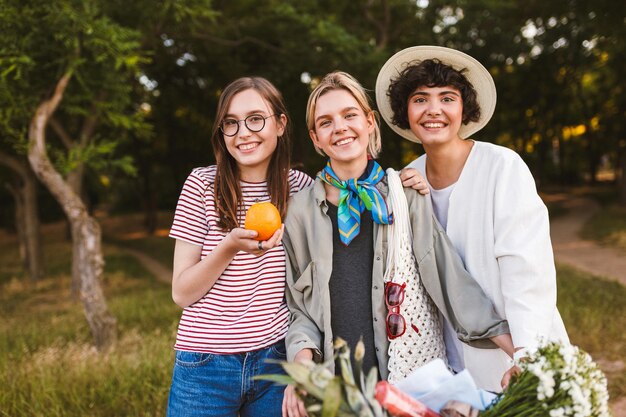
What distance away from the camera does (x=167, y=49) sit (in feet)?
41.5

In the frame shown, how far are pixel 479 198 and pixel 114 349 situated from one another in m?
5.31

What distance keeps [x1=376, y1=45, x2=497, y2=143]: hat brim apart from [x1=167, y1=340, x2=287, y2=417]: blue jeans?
1.39 meters

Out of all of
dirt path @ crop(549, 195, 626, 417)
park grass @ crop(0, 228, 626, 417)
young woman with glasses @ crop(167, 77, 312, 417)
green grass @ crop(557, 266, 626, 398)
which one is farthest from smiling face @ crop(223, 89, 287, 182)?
green grass @ crop(557, 266, 626, 398)

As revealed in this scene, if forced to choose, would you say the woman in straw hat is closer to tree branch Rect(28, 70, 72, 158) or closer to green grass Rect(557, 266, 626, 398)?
green grass Rect(557, 266, 626, 398)

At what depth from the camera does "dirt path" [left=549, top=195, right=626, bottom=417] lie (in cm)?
527

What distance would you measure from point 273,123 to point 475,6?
1250 cm

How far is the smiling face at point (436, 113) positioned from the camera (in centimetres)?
247

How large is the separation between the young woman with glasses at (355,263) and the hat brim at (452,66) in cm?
48

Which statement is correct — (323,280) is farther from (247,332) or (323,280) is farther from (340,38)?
(340,38)

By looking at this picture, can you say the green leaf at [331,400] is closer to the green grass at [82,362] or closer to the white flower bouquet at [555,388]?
the white flower bouquet at [555,388]

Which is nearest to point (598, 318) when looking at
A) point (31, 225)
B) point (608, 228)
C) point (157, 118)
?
point (608, 228)

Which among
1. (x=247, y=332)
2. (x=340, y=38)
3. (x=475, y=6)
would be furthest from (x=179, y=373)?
(x=475, y=6)

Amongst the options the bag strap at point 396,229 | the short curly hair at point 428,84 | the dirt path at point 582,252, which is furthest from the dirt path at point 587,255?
the bag strap at point 396,229

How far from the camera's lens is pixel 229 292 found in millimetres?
2270
